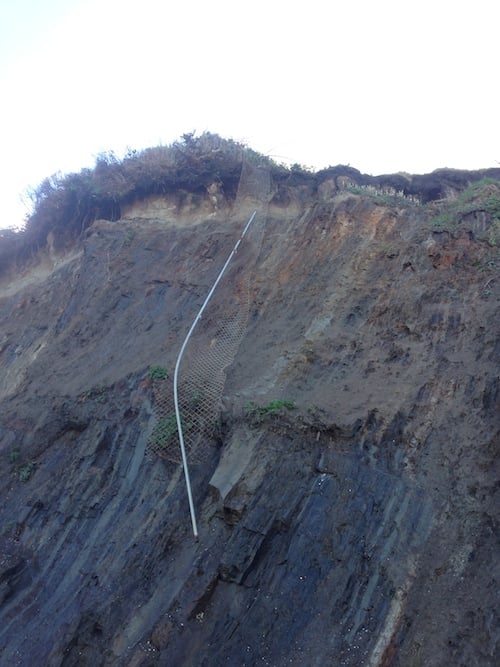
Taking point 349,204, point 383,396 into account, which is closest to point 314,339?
point 383,396

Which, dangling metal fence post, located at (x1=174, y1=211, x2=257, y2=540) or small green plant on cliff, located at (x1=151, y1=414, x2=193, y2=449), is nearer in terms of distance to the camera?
dangling metal fence post, located at (x1=174, y1=211, x2=257, y2=540)

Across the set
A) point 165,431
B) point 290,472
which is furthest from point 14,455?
point 290,472

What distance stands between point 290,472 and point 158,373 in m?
3.60

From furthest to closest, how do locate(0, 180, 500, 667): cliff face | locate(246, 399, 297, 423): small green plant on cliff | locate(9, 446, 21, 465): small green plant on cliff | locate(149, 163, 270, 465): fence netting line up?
locate(9, 446, 21, 465): small green plant on cliff, locate(149, 163, 270, 465): fence netting, locate(246, 399, 297, 423): small green plant on cliff, locate(0, 180, 500, 667): cliff face

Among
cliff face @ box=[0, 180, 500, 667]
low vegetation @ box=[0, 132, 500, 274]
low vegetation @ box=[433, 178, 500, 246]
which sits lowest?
cliff face @ box=[0, 180, 500, 667]

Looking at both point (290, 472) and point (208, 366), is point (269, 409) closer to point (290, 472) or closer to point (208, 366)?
point (290, 472)

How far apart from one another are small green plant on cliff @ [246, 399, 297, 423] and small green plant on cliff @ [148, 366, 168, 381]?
7.34 feet

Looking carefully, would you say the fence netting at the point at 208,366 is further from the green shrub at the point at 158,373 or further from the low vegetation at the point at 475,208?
the low vegetation at the point at 475,208

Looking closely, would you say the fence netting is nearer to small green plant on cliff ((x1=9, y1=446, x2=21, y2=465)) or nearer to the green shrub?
the green shrub

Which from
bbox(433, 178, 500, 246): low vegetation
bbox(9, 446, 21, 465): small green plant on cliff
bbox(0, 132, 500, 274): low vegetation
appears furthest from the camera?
bbox(0, 132, 500, 274): low vegetation

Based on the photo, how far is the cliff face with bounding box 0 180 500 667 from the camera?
20.3ft

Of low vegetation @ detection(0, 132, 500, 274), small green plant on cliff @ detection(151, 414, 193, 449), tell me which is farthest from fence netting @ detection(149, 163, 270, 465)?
low vegetation @ detection(0, 132, 500, 274)

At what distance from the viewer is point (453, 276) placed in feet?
31.0

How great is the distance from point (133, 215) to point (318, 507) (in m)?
11.3
